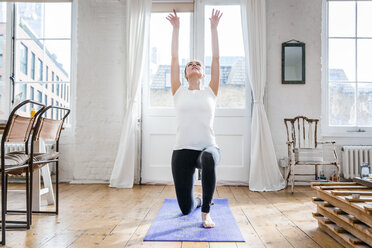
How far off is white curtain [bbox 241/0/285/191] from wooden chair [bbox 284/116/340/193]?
0.23m

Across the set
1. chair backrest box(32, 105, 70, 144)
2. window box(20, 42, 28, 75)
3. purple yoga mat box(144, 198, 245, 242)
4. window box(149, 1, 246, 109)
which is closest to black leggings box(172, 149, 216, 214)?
purple yoga mat box(144, 198, 245, 242)

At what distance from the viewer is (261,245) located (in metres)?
1.89

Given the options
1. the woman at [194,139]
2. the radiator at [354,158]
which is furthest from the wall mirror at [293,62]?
the woman at [194,139]

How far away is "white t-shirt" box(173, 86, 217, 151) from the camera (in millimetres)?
2396

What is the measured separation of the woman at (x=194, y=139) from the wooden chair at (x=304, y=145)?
5.11 ft

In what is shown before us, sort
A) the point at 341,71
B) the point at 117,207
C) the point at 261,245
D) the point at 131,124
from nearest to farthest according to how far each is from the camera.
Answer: the point at 261,245 < the point at 117,207 < the point at 131,124 < the point at 341,71

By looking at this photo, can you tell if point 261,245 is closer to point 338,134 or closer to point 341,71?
point 338,134

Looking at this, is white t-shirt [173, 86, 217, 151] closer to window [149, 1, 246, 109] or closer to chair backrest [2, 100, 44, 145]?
chair backrest [2, 100, 44, 145]

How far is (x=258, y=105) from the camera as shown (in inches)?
161

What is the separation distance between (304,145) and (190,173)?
2254 mm

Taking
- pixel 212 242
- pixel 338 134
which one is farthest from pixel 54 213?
pixel 338 134

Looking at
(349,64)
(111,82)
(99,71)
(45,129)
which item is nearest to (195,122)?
(45,129)

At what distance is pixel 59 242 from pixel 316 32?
12.6 ft

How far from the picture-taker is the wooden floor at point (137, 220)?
1.92m
